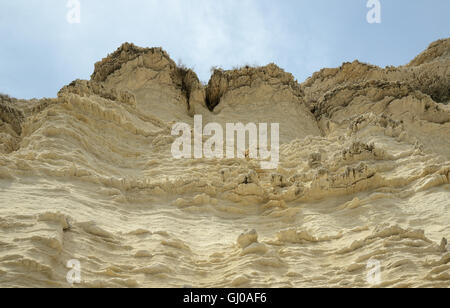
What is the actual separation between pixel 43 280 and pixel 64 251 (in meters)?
0.60

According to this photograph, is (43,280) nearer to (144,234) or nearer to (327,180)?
(144,234)

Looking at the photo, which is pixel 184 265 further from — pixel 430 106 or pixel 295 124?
pixel 430 106

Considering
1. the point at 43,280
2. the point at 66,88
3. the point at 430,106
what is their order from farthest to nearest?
the point at 430,106, the point at 66,88, the point at 43,280

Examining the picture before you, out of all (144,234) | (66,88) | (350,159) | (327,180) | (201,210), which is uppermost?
(66,88)

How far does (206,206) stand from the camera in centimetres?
696

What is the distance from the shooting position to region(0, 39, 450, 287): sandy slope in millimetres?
4539

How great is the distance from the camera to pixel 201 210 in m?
6.85

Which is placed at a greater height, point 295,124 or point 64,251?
point 295,124

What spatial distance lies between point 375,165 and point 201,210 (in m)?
2.85

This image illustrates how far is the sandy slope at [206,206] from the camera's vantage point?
4539mm
